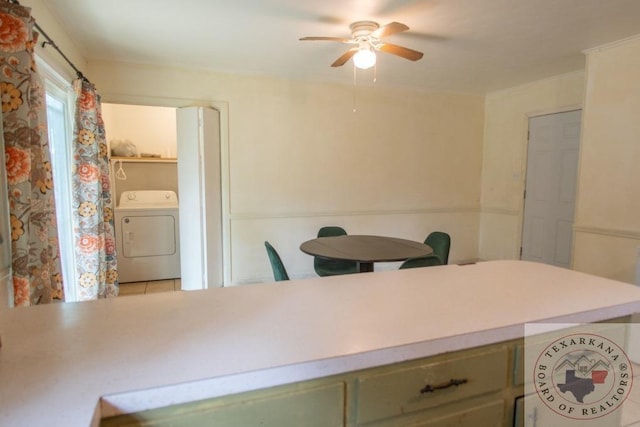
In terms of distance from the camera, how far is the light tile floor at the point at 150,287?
4051 millimetres

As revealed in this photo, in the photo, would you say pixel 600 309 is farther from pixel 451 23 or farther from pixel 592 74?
pixel 592 74

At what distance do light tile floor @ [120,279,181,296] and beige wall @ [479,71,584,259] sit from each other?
423cm

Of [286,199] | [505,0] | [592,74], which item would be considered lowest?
[286,199]

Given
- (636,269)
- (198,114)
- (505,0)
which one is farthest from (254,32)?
(636,269)

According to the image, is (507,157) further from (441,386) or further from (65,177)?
(65,177)

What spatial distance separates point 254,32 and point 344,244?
1.85 m

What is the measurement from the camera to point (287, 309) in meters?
1.12

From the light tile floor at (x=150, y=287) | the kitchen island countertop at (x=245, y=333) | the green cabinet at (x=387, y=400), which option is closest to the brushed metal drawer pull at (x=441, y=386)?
the green cabinet at (x=387, y=400)

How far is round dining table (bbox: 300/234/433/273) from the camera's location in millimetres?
2422

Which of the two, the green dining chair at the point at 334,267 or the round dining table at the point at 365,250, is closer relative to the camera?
the round dining table at the point at 365,250

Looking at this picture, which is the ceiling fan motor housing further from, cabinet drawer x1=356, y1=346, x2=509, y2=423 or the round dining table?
cabinet drawer x1=356, y1=346, x2=509, y2=423

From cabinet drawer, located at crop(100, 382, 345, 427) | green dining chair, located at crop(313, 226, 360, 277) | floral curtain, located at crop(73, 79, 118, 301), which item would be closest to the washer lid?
floral curtain, located at crop(73, 79, 118, 301)

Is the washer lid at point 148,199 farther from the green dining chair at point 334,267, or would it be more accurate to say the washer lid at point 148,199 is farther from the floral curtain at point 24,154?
the floral curtain at point 24,154

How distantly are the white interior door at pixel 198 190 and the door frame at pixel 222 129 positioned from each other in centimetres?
7
